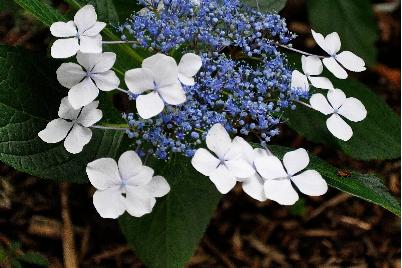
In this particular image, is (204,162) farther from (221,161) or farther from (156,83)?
(156,83)

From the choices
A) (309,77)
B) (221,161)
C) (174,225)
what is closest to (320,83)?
(309,77)

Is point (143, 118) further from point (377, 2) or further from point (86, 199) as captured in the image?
point (377, 2)

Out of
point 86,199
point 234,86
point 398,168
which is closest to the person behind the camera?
point 234,86

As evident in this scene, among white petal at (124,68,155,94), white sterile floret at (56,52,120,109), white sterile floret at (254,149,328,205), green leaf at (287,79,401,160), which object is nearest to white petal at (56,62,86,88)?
white sterile floret at (56,52,120,109)

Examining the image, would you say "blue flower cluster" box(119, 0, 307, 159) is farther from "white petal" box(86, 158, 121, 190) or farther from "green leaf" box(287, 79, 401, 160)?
"green leaf" box(287, 79, 401, 160)

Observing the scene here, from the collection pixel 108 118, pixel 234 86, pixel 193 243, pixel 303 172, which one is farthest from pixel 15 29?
pixel 303 172

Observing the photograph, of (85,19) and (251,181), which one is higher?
(85,19)
